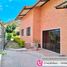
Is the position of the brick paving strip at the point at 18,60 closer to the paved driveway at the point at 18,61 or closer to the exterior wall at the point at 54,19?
the paved driveway at the point at 18,61

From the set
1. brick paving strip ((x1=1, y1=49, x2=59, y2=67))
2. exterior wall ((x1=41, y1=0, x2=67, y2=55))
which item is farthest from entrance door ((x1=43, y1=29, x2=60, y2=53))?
brick paving strip ((x1=1, y1=49, x2=59, y2=67))

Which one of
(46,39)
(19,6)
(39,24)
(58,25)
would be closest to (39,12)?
(39,24)

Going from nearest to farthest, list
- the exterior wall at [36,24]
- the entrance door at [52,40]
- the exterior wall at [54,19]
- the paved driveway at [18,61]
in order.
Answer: the paved driveway at [18,61], the exterior wall at [54,19], the entrance door at [52,40], the exterior wall at [36,24]

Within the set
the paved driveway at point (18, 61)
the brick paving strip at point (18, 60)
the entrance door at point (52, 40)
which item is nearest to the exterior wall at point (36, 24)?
the entrance door at point (52, 40)

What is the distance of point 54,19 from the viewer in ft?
41.2

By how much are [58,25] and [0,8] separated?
361 inches

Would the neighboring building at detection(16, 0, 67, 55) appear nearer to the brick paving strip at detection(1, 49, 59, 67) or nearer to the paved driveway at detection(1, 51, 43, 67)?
the brick paving strip at detection(1, 49, 59, 67)

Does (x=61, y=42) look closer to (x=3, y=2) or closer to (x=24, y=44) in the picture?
(x=24, y=44)

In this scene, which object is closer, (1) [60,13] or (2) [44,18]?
(1) [60,13]

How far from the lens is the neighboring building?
10.9 m

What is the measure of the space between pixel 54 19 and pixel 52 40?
1568mm

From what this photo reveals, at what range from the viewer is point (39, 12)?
16.5 metres

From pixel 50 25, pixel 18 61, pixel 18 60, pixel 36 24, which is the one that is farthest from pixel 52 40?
pixel 18 61

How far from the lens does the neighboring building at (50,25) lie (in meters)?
10.9
